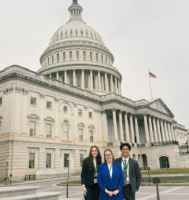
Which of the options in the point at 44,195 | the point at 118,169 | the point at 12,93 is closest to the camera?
the point at 118,169

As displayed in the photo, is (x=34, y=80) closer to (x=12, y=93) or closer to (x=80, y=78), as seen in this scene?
(x=12, y=93)

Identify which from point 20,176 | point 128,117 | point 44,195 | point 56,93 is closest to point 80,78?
point 128,117

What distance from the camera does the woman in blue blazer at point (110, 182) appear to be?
249 inches

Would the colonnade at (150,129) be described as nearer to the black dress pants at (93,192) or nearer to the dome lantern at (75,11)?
the black dress pants at (93,192)

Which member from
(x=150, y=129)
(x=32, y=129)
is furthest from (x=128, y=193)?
(x=150, y=129)

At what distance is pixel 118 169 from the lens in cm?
660

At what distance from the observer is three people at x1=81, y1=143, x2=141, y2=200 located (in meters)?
6.39

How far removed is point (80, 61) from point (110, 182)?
67.1 meters

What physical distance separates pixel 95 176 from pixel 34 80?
3520 cm

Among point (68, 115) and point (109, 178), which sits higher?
point (68, 115)

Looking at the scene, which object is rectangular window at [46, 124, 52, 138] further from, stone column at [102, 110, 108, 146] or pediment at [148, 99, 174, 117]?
pediment at [148, 99, 174, 117]

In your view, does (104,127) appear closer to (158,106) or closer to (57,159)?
(57,159)

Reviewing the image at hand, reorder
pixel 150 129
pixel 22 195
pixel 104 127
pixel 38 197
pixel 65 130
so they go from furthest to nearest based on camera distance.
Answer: pixel 150 129 < pixel 104 127 < pixel 65 130 < pixel 22 195 < pixel 38 197

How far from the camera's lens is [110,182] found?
638cm
